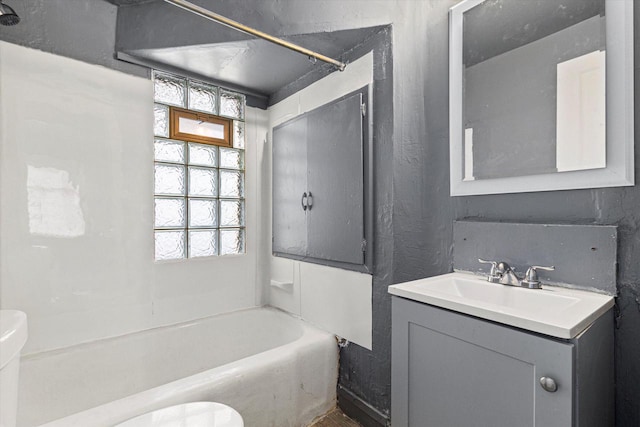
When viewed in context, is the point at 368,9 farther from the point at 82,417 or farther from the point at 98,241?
the point at 82,417

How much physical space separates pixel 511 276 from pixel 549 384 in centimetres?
54

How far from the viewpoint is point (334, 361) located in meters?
1.89

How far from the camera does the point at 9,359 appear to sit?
2.84 ft

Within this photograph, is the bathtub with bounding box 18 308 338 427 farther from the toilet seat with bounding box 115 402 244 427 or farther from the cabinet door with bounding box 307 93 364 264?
the cabinet door with bounding box 307 93 364 264

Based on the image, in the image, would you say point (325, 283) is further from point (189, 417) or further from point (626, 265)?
point (626, 265)

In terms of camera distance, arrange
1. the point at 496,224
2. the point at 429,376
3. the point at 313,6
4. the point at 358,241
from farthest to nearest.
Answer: the point at 358,241 < the point at 313,6 < the point at 496,224 < the point at 429,376

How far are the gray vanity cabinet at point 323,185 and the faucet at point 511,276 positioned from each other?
24.9 inches

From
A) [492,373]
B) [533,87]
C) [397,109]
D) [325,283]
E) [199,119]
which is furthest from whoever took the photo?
[199,119]

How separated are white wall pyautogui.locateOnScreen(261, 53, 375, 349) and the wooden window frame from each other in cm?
34

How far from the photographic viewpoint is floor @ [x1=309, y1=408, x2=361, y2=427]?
176 cm

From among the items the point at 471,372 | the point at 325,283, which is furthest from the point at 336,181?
the point at 471,372

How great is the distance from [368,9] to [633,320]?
167 centimetres

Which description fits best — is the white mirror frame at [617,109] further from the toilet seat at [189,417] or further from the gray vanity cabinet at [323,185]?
the toilet seat at [189,417]

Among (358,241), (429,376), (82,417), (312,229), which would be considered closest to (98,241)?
(82,417)
